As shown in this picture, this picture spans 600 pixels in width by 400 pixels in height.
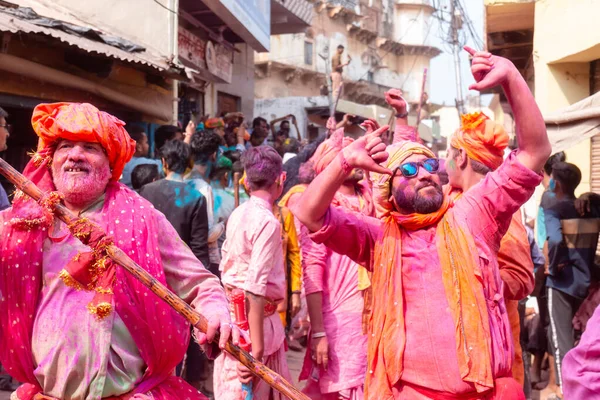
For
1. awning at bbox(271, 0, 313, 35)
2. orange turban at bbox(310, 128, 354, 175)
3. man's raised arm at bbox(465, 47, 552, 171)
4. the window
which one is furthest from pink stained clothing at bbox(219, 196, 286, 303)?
the window

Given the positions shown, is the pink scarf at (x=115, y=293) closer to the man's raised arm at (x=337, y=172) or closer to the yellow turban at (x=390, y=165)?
the man's raised arm at (x=337, y=172)

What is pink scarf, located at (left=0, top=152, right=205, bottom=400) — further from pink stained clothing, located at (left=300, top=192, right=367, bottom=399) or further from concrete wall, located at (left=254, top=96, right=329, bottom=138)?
concrete wall, located at (left=254, top=96, right=329, bottom=138)

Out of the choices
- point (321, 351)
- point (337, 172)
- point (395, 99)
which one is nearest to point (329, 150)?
point (395, 99)

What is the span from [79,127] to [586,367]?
6.64ft

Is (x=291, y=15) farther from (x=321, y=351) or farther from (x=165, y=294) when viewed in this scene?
(x=165, y=294)

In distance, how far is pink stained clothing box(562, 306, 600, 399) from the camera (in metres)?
2.12

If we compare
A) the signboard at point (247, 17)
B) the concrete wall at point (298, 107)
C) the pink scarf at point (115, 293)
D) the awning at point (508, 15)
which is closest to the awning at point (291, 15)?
the signboard at point (247, 17)

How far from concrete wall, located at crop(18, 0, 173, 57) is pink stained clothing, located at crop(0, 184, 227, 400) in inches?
291

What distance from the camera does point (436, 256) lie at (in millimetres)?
3311

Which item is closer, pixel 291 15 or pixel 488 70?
pixel 488 70

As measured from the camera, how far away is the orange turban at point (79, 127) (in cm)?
306

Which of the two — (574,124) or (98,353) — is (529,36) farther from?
(98,353)

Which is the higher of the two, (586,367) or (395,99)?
(395,99)

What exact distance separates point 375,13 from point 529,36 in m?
41.6
